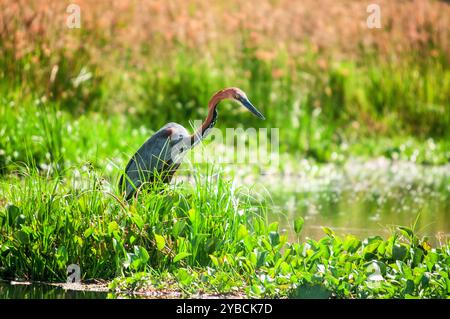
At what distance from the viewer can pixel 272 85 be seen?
1441cm

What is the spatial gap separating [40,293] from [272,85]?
27.2 feet

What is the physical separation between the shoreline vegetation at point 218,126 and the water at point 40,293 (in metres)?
0.15

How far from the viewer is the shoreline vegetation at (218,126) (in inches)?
267

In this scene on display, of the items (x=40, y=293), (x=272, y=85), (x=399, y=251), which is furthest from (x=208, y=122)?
(x=272, y=85)

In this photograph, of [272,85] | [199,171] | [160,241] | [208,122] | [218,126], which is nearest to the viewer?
[160,241]

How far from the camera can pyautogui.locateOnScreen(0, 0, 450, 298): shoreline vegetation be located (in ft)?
22.2

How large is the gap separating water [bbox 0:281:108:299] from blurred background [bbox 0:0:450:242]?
3.77 m

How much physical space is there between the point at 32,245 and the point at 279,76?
313 inches

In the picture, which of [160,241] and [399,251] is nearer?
[160,241]

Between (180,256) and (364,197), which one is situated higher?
(180,256)

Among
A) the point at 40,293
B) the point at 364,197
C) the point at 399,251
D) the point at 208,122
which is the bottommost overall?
the point at 364,197

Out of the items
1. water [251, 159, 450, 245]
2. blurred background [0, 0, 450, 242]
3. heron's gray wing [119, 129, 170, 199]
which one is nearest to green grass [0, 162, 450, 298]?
heron's gray wing [119, 129, 170, 199]

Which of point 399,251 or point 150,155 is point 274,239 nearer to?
point 399,251

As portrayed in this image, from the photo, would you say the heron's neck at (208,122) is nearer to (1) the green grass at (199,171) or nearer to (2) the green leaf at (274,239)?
(1) the green grass at (199,171)
